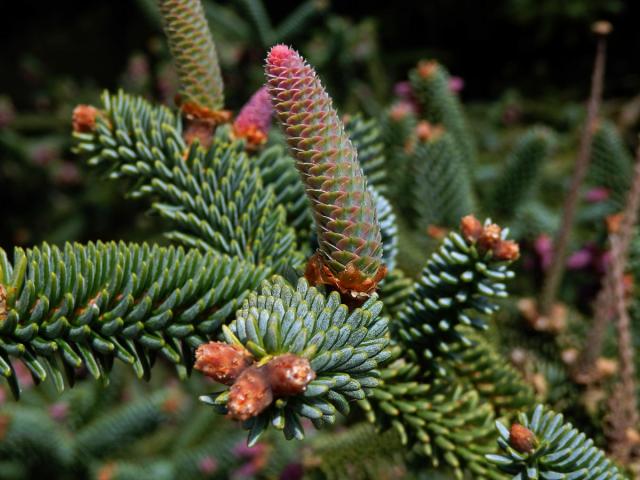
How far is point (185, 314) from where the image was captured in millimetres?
745

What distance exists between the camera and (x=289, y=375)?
0.57 metres

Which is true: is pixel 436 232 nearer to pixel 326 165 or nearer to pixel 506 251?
pixel 506 251

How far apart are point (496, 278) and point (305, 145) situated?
0.31 meters

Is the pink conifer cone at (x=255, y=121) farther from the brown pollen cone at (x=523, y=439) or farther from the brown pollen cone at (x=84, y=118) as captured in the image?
the brown pollen cone at (x=523, y=439)


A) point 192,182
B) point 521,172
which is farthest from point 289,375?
point 521,172

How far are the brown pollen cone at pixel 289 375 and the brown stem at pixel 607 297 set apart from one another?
63 centimetres

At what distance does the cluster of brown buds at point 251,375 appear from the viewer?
565 millimetres

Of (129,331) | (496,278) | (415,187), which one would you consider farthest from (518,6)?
(129,331)

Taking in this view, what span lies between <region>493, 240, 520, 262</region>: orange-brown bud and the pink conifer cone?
1.32 ft

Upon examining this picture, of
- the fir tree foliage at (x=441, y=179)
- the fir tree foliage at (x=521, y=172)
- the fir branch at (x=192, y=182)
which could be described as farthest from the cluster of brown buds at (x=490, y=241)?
the fir tree foliage at (x=521, y=172)

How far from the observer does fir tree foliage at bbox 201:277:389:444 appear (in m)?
0.61

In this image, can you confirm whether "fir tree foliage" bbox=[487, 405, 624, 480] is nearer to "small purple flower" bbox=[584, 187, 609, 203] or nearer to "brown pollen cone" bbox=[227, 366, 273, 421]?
"brown pollen cone" bbox=[227, 366, 273, 421]

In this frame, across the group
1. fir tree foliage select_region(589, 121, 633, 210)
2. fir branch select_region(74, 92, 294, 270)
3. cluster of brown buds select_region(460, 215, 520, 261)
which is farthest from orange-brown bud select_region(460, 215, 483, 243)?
fir tree foliage select_region(589, 121, 633, 210)

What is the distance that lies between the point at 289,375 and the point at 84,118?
560mm
